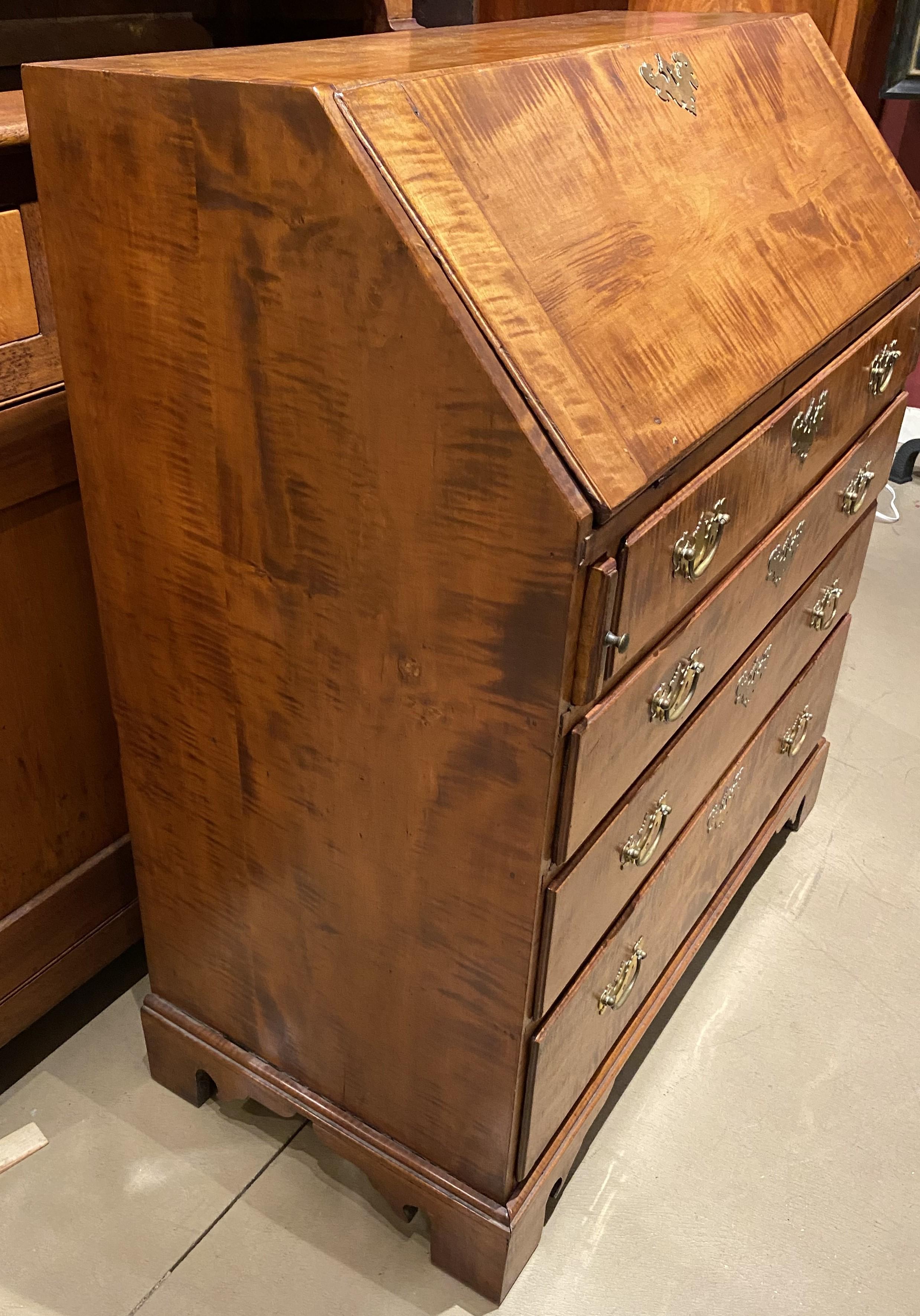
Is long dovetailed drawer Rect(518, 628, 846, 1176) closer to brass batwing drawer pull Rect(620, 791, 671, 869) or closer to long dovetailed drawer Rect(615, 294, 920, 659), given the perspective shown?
brass batwing drawer pull Rect(620, 791, 671, 869)

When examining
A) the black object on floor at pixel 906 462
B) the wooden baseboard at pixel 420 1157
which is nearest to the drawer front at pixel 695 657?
the wooden baseboard at pixel 420 1157

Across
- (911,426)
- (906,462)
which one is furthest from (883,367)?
(911,426)

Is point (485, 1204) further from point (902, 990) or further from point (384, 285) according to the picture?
point (384, 285)

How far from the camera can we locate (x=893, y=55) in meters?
2.71

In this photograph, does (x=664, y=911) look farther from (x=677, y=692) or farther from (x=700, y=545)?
(x=700, y=545)

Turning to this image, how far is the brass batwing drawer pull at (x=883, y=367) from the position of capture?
1373mm

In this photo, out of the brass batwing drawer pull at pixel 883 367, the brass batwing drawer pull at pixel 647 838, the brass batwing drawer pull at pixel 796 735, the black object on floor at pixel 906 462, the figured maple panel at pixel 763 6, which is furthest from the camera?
the black object on floor at pixel 906 462

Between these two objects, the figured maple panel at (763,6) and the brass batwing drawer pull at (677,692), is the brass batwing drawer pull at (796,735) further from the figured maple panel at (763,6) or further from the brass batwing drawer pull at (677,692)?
the figured maple panel at (763,6)

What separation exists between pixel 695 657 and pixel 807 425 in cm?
29

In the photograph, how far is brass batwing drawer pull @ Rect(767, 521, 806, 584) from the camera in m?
1.26

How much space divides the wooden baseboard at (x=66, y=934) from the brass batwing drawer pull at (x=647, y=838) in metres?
0.75

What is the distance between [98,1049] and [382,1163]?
52cm

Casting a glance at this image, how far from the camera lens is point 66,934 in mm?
1479

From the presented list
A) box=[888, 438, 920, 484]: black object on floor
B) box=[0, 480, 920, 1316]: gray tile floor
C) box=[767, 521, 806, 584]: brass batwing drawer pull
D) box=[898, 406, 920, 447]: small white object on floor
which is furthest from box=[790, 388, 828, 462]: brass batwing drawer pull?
box=[898, 406, 920, 447]: small white object on floor
